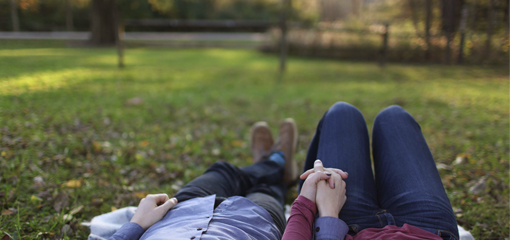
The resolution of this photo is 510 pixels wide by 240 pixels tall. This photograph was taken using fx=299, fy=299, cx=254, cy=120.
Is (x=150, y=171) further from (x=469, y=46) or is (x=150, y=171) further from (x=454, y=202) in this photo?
(x=469, y=46)

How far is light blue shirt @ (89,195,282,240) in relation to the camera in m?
1.18

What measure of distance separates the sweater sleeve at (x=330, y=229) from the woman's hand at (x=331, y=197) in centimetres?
3

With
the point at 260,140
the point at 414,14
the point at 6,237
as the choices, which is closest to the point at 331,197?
the point at 260,140

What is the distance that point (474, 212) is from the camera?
1945 millimetres

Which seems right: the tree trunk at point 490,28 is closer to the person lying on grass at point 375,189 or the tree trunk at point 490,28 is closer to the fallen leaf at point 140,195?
the person lying on grass at point 375,189

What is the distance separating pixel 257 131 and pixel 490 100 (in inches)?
151

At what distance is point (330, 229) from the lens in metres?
1.16

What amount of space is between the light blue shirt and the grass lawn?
0.81 m

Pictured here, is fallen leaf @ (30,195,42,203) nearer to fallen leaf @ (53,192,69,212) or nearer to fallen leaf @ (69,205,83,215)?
fallen leaf @ (53,192,69,212)

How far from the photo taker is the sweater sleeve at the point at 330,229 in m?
1.15

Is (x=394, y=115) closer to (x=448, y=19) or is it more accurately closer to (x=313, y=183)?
(x=313, y=183)

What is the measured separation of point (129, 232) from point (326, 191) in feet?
2.73

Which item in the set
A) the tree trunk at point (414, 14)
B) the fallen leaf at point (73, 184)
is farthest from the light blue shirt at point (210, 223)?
the tree trunk at point (414, 14)

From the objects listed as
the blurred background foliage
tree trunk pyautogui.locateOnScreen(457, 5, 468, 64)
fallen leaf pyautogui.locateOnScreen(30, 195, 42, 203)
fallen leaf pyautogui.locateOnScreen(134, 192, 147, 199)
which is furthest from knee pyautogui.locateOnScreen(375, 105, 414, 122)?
tree trunk pyautogui.locateOnScreen(457, 5, 468, 64)
